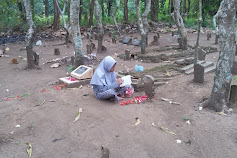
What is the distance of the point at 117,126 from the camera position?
4.44 metres

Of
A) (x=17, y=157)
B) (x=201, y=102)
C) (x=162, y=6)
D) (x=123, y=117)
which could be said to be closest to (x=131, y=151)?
(x=123, y=117)

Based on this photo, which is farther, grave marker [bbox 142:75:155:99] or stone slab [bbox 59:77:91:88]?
stone slab [bbox 59:77:91:88]

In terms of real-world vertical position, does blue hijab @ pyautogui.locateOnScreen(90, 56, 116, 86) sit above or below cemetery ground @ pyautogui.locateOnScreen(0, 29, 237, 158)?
above

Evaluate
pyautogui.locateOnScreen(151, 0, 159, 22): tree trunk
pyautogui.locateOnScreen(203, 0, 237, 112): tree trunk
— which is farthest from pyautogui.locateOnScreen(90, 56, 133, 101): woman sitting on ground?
pyautogui.locateOnScreen(151, 0, 159, 22): tree trunk

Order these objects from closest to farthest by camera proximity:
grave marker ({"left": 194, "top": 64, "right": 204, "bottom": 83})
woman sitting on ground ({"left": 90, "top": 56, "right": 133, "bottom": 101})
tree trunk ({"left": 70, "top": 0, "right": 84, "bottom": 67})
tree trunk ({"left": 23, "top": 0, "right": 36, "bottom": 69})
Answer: woman sitting on ground ({"left": 90, "top": 56, "right": 133, "bottom": 101})
grave marker ({"left": 194, "top": 64, "right": 204, "bottom": 83})
tree trunk ({"left": 70, "top": 0, "right": 84, "bottom": 67})
tree trunk ({"left": 23, "top": 0, "right": 36, "bottom": 69})

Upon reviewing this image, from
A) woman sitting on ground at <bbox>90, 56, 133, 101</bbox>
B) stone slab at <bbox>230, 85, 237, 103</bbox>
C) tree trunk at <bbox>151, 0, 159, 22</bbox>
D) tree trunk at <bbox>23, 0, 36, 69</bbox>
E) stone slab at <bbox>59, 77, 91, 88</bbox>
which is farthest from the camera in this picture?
tree trunk at <bbox>151, 0, 159, 22</bbox>

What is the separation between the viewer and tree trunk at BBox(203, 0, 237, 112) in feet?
14.5

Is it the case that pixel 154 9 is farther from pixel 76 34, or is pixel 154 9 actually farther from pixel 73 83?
pixel 73 83

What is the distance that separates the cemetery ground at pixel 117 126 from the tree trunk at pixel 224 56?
0.27m

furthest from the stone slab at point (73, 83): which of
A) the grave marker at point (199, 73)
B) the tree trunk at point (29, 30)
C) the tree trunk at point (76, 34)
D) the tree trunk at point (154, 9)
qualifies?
the tree trunk at point (154, 9)

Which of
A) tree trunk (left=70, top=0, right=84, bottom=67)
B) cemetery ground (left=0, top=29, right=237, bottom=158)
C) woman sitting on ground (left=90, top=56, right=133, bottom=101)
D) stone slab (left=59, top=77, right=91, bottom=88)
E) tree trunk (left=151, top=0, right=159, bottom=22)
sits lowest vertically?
cemetery ground (left=0, top=29, right=237, bottom=158)

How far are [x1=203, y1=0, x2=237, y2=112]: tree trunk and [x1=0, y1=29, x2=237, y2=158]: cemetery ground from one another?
0.90ft

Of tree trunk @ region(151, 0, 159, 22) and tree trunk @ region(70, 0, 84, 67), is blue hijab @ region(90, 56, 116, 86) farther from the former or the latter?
tree trunk @ region(151, 0, 159, 22)

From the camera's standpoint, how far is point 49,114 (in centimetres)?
486
